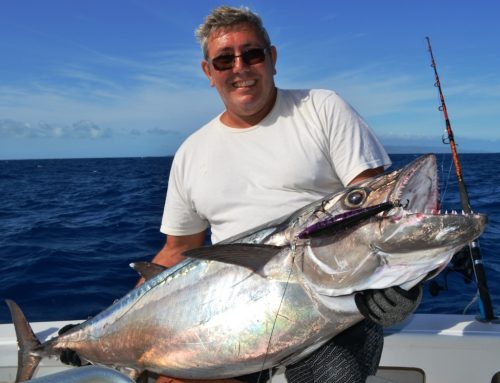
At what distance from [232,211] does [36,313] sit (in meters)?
3.51

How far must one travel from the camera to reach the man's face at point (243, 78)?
2.72 m

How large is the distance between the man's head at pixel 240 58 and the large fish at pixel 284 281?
87 centimetres

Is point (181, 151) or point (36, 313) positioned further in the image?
point (36, 313)

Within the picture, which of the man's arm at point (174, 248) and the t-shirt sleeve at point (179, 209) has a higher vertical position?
the t-shirt sleeve at point (179, 209)

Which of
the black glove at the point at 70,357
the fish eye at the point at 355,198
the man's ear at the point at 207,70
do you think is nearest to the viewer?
the fish eye at the point at 355,198

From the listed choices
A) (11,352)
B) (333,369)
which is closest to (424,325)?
(333,369)

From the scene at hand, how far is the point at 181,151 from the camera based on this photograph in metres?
3.04

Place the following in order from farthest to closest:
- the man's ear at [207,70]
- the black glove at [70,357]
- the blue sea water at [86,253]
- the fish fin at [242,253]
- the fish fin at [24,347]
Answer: the blue sea water at [86,253]
the man's ear at [207,70]
the fish fin at [24,347]
the black glove at [70,357]
the fish fin at [242,253]

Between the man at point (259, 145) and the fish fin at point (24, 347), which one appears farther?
the fish fin at point (24, 347)

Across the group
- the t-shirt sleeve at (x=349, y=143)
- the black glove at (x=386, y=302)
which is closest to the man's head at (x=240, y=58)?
the t-shirt sleeve at (x=349, y=143)

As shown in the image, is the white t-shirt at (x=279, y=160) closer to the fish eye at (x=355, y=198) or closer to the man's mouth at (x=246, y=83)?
the man's mouth at (x=246, y=83)

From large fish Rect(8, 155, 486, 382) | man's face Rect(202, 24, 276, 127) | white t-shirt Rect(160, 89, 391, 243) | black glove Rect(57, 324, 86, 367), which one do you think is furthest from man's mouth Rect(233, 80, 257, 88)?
black glove Rect(57, 324, 86, 367)

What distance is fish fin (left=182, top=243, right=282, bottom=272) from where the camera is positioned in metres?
1.97

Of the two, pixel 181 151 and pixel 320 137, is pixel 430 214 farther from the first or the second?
pixel 181 151
